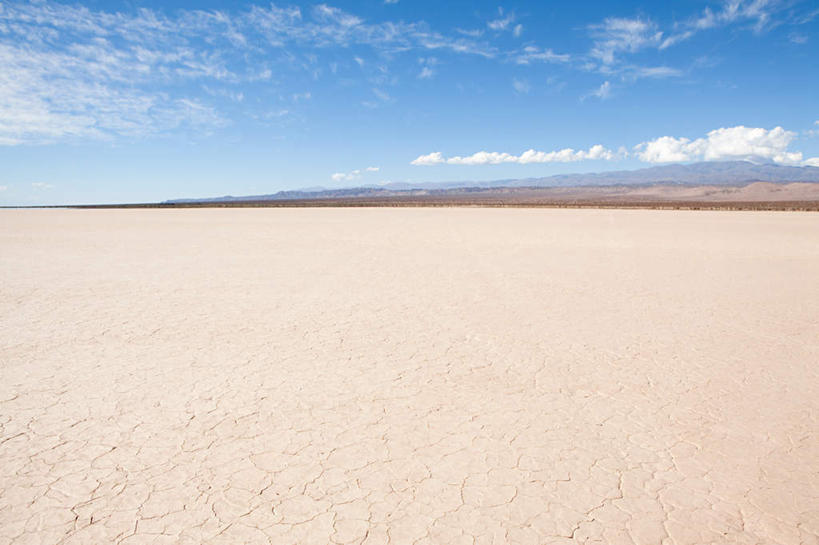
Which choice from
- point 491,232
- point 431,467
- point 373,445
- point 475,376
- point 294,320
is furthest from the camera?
point 491,232

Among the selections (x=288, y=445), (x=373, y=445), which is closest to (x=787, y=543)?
(x=373, y=445)

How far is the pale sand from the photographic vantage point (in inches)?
99.4

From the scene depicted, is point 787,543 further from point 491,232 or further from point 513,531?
point 491,232

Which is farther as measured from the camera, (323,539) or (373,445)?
(373,445)

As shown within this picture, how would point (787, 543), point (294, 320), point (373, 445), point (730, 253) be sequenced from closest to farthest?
point (787, 543) < point (373, 445) < point (294, 320) < point (730, 253)

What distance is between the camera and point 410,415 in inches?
142

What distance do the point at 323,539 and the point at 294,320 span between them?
3987 millimetres

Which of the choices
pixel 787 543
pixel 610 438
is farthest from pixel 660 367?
pixel 787 543

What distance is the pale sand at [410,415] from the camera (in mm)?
2525

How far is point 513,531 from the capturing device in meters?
2.42

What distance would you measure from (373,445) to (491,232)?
16465 mm

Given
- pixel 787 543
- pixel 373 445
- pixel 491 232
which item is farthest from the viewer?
pixel 491 232

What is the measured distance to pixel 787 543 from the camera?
2.34 m

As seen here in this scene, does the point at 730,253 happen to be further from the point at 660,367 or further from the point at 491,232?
the point at 660,367
